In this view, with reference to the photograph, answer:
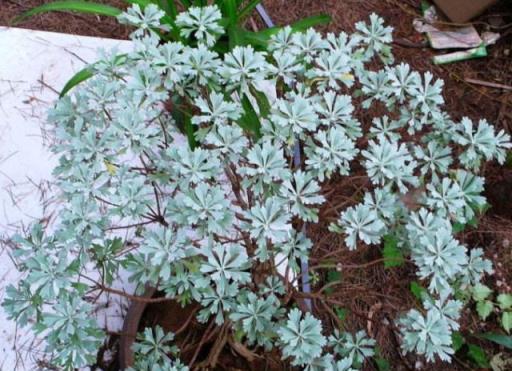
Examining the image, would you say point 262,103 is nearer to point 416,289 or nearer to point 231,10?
point 231,10

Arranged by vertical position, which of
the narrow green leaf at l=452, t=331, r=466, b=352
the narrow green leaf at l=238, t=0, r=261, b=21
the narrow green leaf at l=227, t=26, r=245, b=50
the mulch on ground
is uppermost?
the mulch on ground

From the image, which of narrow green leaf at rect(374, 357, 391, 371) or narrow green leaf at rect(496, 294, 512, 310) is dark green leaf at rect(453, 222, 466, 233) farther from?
narrow green leaf at rect(374, 357, 391, 371)

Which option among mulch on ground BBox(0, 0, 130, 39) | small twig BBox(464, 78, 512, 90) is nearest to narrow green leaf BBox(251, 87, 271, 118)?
mulch on ground BBox(0, 0, 130, 39)

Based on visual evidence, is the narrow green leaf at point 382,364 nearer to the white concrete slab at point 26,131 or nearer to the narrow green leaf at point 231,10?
the white concrete slab at point 26,131

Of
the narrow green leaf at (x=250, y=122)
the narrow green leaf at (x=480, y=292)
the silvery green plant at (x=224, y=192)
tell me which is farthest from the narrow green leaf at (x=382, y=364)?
the narrow green leaf at (x=250, y=122)

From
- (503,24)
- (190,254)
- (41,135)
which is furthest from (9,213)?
(503,24)

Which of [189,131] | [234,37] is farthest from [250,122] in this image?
[234,37]
